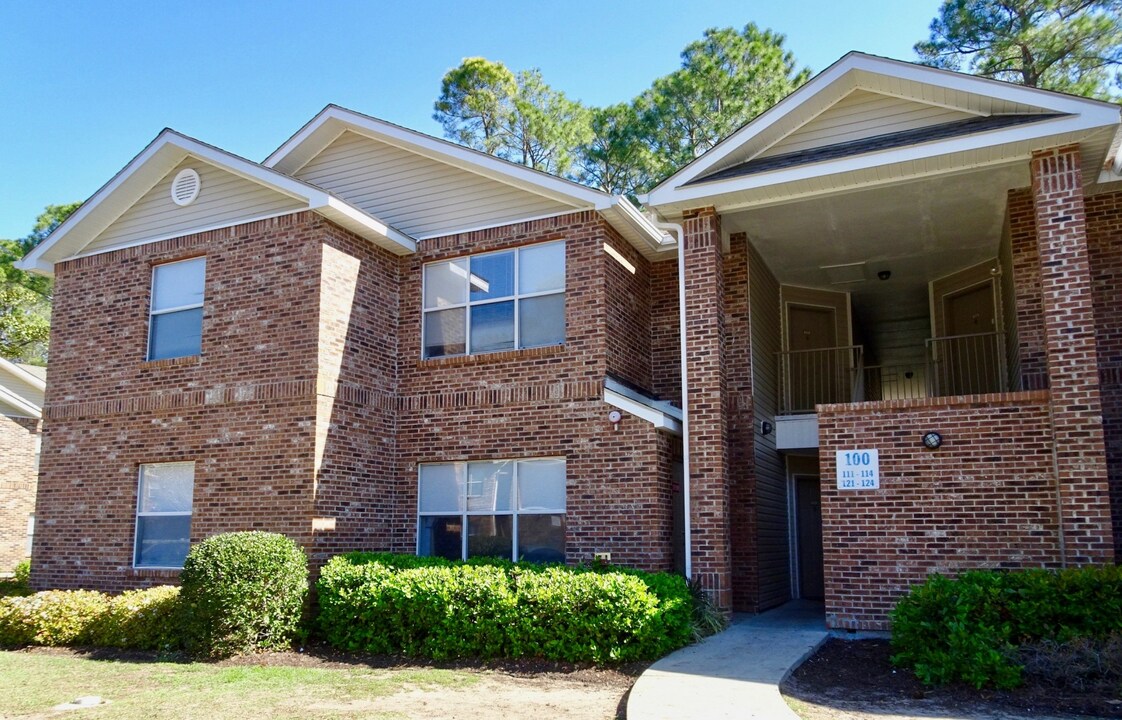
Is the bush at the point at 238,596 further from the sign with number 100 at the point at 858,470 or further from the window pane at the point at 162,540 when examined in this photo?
the sign with number 100 at the point at 858,470

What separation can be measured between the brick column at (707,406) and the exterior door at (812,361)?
4.20m

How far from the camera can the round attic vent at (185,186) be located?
13617mm

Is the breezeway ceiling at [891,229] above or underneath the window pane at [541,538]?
above

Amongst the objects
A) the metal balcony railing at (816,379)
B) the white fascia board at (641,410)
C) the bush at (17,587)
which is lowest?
the bush at (17,587)

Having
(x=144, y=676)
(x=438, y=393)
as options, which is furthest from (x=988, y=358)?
(x=144, y=676)

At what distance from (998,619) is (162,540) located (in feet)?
34.9

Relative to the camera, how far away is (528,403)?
12.6 metres

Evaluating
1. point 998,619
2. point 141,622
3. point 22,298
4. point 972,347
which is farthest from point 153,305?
point 22,298

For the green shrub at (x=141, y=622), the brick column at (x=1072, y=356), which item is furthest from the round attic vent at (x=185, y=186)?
the brick column at (x=1072, y=356)

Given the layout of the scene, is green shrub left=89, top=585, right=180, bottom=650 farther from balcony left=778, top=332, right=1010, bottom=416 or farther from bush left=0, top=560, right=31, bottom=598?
balcony left=778, top=332, right=1010, bottom=416

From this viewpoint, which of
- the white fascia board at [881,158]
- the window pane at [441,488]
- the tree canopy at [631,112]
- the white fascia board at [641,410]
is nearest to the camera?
the white fascia board at [881,158]

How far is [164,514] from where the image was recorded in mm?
12922

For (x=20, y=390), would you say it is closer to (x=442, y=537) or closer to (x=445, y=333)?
(x=445, y=333)

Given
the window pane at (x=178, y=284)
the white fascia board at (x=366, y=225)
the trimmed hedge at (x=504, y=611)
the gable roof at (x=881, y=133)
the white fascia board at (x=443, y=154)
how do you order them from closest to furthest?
1. the trimmed hedge at (x=504, y=611)
2. the gable roof at (x=881, y=133)
3. the white fascia board at (x=366, y=225)
4. the white fascia board at (x=443, y=154)
5. the window pane at (x=178, y=284)
